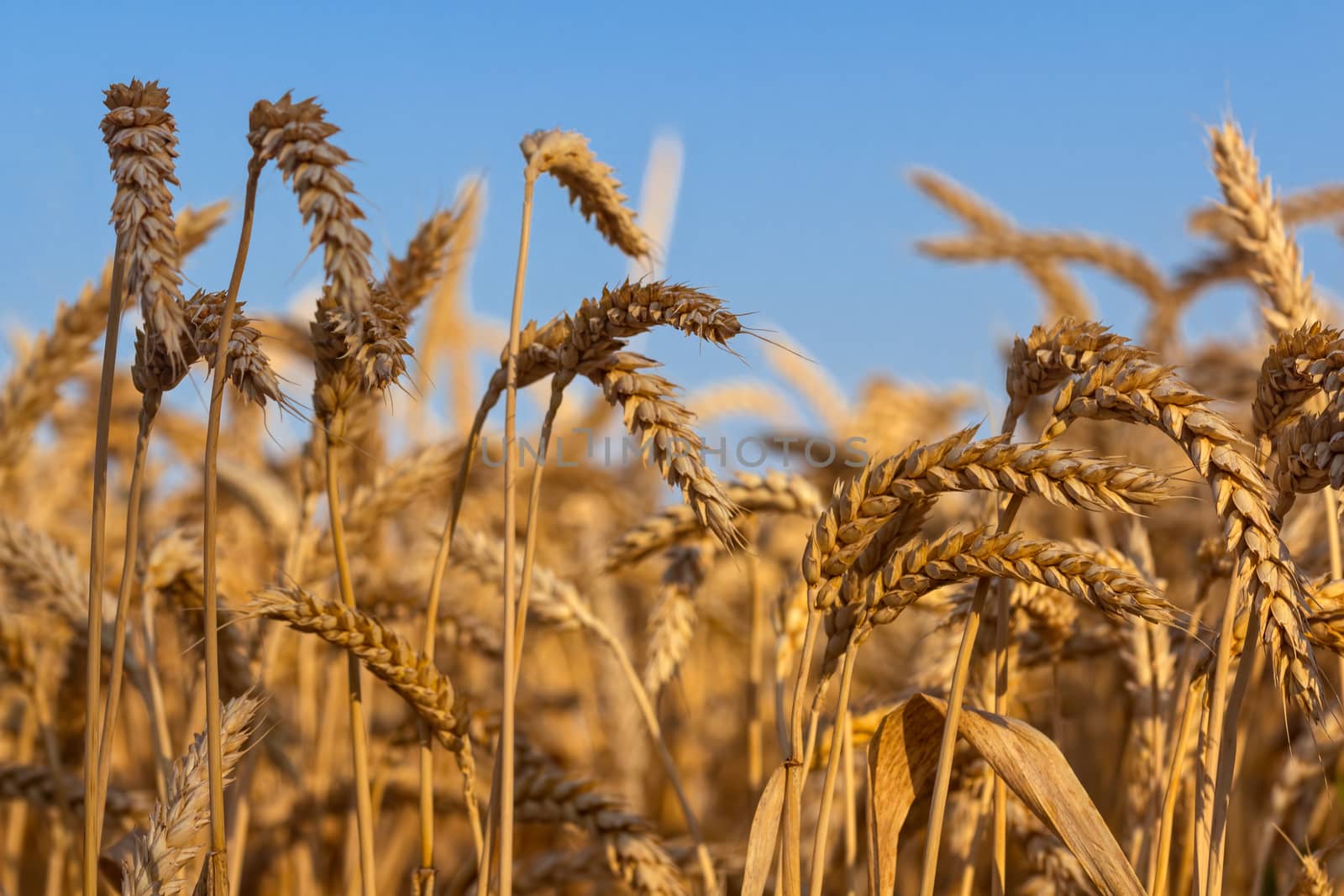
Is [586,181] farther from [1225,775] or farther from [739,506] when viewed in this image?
[1225,775]

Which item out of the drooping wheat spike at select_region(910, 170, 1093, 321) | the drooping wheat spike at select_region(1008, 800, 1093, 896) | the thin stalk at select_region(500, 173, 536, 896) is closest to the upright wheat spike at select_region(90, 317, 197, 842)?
the thin stalk at select_region(500, 173, 536, 896)

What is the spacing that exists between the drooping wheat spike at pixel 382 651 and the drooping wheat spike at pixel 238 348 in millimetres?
330

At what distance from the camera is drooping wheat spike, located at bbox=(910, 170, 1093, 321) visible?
210 inches

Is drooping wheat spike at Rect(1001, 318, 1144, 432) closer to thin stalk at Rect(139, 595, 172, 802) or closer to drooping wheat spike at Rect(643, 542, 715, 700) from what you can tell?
drooping wheat spike at Rect(643, 542, 715, 700)

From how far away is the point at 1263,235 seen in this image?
80.9 inches

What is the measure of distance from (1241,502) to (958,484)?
29cm

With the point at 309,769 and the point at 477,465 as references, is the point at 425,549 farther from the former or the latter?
the point at 309,769

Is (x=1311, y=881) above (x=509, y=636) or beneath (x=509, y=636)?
beneath

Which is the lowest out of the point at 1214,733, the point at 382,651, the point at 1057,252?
the point at 1214,733

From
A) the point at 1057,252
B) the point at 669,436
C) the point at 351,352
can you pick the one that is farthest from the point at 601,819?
the point at 1057,252

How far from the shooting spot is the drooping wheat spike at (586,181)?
4.93 feet

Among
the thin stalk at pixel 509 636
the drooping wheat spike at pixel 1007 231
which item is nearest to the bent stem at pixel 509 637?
the thin stalk at pixel 509 636

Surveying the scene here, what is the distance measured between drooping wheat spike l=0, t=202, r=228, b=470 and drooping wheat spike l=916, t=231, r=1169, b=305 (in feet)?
12.2

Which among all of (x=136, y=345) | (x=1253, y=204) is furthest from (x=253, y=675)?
(x=1253, y=204)
